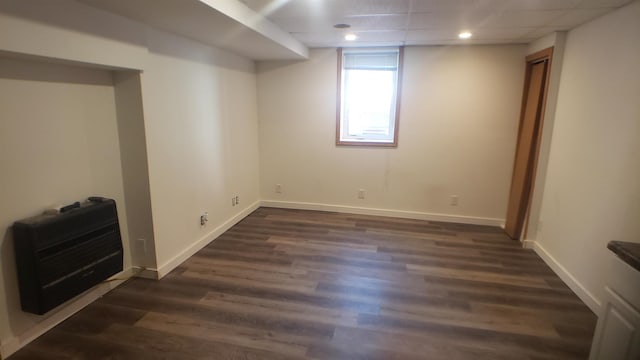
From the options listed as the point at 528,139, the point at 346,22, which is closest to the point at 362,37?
the point at 346,22

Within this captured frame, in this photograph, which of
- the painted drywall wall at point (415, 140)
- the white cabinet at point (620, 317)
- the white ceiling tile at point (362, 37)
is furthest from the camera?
the painted drywall wall at point (415, 140)

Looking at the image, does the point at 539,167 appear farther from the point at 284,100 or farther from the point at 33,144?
the point at 33,144

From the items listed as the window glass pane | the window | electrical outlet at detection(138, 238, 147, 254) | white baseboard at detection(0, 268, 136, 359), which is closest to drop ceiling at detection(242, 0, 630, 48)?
the window

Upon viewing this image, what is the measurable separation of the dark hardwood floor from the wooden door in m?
0.43

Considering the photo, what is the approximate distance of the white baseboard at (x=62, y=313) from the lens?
2.03 metres

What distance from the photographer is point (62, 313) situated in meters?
2.35

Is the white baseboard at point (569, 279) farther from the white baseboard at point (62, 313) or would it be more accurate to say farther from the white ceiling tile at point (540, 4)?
the white baseboard at point (62, 313)

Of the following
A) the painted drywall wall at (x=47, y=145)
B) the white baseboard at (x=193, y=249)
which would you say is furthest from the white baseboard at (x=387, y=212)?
the painted drywall wall at (x=47, y=145)

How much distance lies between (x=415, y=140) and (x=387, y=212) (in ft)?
3.51

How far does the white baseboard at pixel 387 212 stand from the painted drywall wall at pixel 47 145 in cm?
262

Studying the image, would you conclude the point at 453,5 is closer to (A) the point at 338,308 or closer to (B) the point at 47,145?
(A) the point at 338,308

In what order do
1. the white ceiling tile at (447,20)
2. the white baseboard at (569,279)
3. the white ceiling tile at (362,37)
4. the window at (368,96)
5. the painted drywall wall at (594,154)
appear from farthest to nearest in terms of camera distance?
the window at (368,96), the white ceiling tile at (362,37), the white ceiling tile at (447,20), the white baseboard at (569,279), the painted drywall wall at (594,154)

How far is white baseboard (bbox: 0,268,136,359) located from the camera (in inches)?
80.0

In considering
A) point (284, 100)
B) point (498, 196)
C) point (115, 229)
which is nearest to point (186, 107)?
point (115, 229)
